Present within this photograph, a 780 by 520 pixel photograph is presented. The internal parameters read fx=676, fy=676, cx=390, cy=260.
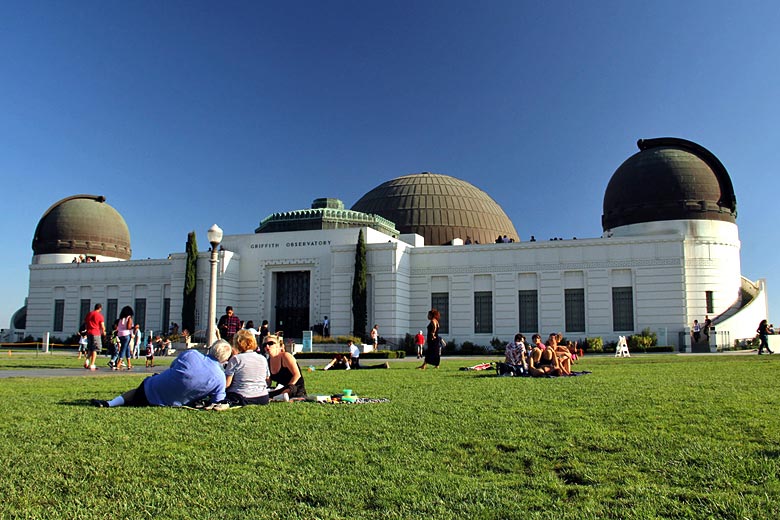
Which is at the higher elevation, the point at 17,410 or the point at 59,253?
the point at 59,253

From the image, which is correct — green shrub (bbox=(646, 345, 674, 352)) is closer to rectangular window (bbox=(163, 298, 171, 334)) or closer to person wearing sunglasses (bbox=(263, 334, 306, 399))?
person wearing sunglasses (bbox=(263, 334, 306, 399))

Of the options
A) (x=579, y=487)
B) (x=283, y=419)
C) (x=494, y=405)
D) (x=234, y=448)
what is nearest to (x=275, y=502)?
(x=234, y=448)

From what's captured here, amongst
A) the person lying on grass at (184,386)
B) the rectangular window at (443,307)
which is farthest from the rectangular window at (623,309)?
the person lying on grass at (184,386)

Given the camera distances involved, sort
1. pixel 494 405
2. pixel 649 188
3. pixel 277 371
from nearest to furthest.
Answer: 1. pixel 494 405
2. pixel 277 371
3. pixel 649 188

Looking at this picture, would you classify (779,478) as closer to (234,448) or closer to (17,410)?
(234,448)

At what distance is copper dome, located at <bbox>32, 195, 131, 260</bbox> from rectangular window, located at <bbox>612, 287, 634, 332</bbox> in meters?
40.2

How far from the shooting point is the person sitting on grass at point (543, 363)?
15023mm

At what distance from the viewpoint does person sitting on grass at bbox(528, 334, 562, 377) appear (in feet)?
49.3

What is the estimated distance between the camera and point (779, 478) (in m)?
4.82

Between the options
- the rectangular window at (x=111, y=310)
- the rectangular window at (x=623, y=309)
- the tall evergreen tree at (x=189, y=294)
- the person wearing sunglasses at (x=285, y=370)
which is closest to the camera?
the person wearing sunglasses at (x=285, y=370)

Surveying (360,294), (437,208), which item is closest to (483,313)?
(360,294)

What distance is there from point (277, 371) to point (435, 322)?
31.0 ft

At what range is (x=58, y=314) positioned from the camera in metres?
48.5

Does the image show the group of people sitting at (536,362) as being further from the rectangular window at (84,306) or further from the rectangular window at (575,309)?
the rectangular window at (84,306)
